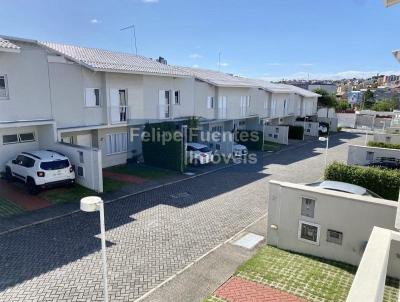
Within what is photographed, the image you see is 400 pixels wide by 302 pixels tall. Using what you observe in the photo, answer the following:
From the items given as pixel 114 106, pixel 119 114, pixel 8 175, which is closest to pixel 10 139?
pixel 8 175

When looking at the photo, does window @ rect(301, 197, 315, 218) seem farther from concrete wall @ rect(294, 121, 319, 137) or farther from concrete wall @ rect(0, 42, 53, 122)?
concrete wall @ rect(294, 121, 319, 137)

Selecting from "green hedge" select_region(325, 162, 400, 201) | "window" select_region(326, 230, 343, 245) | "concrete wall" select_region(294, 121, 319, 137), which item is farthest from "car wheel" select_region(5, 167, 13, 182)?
"concrete wall" select_region(294, 121, 319, 137)

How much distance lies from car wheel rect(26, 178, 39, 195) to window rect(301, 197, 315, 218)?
1165cm

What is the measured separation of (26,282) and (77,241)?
7.91 feet

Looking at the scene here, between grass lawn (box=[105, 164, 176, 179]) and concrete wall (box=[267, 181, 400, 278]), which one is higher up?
concrete wall (box=[267, 181, 400, 278])

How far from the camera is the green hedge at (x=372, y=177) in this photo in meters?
14.3

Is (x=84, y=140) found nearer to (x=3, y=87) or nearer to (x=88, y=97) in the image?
(x=88, y=97)

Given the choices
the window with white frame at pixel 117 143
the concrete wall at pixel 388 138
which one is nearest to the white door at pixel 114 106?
the window with white frame at pixel 117 143

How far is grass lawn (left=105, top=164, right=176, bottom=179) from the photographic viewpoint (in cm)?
1950

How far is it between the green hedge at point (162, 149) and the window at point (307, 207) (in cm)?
1130

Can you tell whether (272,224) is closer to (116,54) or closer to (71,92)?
(71,92)

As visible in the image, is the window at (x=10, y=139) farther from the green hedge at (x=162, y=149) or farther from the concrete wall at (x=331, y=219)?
the concrete wall at (x=331, y=219)

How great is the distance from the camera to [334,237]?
9.48 m

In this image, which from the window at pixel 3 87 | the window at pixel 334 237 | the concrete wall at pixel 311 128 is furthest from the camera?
the concrete wall at pixel 311 128
